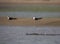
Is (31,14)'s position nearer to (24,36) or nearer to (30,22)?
(30,22)

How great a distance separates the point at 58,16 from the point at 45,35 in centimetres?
24

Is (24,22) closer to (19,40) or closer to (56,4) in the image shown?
(19,40)

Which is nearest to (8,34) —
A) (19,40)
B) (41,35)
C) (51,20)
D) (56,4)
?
(19,40)

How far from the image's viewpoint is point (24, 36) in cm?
128

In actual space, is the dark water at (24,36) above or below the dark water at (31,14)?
below

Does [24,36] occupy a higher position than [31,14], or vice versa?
[31,14]

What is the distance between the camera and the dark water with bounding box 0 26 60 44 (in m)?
1.25

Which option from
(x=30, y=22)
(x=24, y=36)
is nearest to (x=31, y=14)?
(x=30, y=22)

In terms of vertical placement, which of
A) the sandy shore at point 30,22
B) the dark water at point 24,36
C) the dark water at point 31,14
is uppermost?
the dark water at point 31,14

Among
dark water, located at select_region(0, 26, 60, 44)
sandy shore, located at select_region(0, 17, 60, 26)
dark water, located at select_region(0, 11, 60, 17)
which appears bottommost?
dark water, located at select_region(0, 26, 60, 44)

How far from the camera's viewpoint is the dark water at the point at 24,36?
125 cm

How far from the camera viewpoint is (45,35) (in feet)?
4.23

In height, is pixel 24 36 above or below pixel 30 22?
below

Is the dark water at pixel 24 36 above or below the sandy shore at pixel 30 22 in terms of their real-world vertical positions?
below
